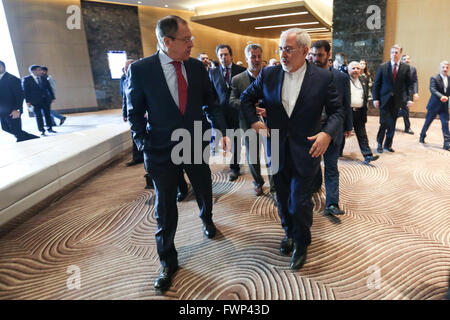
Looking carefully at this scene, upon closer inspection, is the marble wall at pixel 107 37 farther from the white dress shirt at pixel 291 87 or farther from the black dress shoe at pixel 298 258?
the black dress shoe at pixel 298 258

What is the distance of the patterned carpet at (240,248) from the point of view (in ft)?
6.15

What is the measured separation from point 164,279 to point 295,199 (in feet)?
3.42

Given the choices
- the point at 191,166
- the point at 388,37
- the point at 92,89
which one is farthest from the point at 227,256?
the point at 92,89

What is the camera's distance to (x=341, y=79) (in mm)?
2803

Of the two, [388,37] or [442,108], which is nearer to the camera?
[442,108]

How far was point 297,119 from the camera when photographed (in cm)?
184

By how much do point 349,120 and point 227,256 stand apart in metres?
1.93

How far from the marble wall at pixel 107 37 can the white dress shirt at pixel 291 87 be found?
Answer: 10.8 m

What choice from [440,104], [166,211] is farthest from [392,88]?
[166,211]

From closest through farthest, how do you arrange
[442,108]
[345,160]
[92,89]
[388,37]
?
[345,160] < [442,108] < [388,37] < [92,89]

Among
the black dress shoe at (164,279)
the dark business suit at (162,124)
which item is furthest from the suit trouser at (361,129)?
the black dress shoe at (164,279)

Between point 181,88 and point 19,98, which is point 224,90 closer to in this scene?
point 181,88

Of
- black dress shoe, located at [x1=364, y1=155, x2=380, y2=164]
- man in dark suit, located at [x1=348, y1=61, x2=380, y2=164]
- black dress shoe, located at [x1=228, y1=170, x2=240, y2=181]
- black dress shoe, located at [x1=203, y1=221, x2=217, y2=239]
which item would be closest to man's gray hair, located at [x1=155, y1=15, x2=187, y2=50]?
black dress shoe, located at [x1=203, y1=221, x2=217, y2=239]
